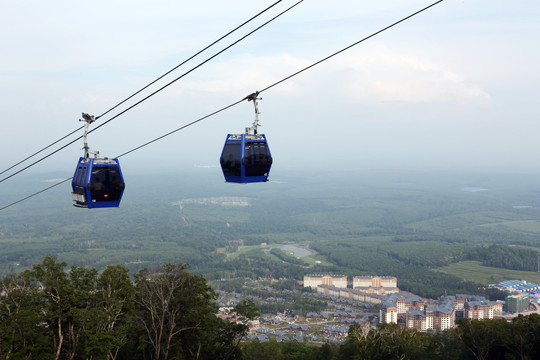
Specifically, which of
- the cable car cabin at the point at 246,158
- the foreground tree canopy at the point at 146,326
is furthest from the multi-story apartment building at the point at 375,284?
the cable car cabin at the point at 246,158

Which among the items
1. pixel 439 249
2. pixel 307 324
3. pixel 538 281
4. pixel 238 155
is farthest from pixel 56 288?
pixel 439 249

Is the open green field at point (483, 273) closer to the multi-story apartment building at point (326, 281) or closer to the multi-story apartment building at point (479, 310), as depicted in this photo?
the multi-story apartment building at point (326, 281)

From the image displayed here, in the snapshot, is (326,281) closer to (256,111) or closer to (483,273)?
(483,273)

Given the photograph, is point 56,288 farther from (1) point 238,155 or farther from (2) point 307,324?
(2) point 307,324

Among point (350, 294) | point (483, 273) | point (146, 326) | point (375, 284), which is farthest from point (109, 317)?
point (483, 273)

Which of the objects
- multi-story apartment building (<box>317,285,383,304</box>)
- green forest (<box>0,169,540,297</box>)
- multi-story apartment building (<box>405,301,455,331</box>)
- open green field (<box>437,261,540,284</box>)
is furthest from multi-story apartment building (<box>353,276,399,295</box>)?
multi-story apartment building (<box>405,301,455,331</box>)

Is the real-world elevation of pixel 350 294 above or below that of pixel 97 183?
below

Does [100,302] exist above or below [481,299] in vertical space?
above
